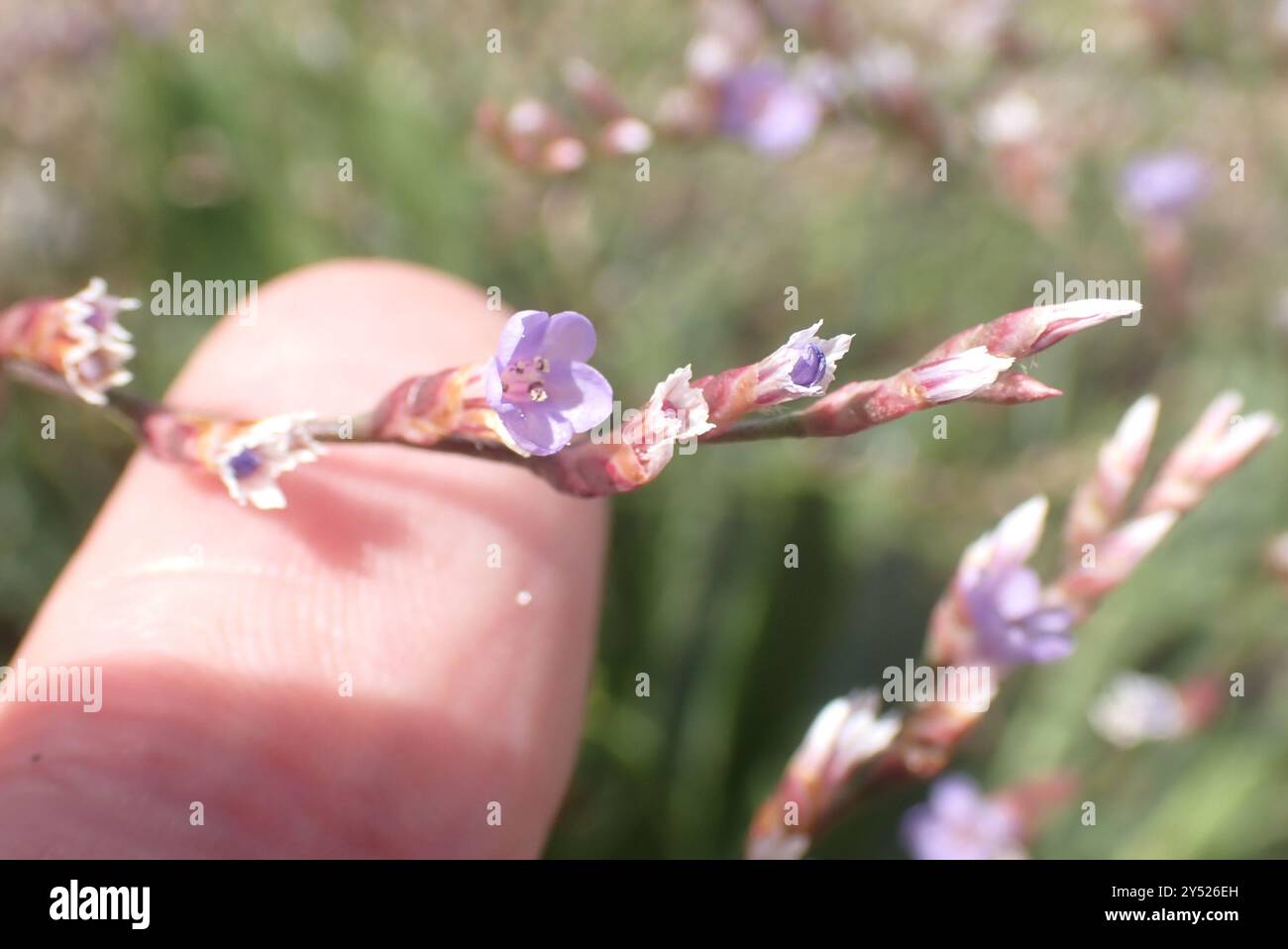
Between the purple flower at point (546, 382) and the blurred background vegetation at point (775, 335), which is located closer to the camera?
the purple flower at point (546, 382)

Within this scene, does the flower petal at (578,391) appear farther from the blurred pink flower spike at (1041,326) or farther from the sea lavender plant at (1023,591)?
the sea lavender plant at (1023,591)

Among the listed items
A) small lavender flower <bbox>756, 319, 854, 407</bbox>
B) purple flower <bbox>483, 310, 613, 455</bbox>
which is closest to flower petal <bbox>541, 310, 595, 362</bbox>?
purple flower <bbox>483, 310, 613, 455</bbox>

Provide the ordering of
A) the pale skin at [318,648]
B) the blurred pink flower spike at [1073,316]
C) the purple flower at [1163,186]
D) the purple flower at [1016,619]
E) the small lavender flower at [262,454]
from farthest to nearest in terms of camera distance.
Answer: the purple flower at [1163,186] < the purple flower at [1016,619] < the pale skin at [318,648] < the small lavender flower at [262,454] < the blurred pink flower spike at [1073,316]

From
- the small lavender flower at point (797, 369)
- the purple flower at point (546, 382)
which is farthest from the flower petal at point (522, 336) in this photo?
the small lavender flower at point (797, 369)

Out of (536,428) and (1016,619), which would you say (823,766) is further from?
(536,428)

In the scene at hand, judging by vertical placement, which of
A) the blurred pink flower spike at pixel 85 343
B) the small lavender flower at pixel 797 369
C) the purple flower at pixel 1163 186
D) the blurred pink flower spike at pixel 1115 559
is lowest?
the blurred pink flower spike at pixel 1115 559

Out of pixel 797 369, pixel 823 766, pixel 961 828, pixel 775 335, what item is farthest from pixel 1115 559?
pixel 775 335

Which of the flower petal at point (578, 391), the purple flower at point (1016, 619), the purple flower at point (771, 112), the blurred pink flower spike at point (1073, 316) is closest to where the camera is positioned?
the blurred pink flower spike at point (1073, 316)
